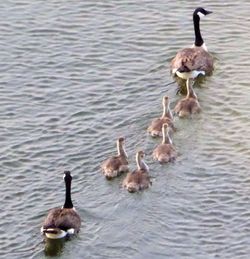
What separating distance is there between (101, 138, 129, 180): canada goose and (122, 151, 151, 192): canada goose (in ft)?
0.97

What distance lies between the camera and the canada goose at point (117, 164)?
25.9 meters

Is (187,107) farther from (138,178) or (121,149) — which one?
(138,178)

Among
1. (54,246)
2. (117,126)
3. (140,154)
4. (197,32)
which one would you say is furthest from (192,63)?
(54,246)

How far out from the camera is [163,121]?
27.2 m

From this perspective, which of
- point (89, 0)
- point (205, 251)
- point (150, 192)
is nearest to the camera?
point (205, 251)

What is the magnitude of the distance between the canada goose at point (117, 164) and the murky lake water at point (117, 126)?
0.65 feet

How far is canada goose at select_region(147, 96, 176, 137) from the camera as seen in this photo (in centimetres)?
2723

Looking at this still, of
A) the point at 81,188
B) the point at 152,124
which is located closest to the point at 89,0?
the point at 152,124

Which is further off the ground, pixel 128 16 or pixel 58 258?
pixel 128 16

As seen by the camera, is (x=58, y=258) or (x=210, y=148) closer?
(x=58, y=258)

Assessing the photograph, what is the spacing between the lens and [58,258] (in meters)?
23.7

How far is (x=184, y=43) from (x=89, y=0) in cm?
352

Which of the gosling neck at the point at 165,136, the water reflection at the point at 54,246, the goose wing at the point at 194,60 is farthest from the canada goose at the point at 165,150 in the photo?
the goose wing at the point at 194,60

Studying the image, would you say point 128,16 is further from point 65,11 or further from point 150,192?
point 150,192
